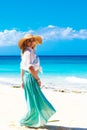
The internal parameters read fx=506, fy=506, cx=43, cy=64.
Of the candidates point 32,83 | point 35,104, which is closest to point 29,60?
point 32,83

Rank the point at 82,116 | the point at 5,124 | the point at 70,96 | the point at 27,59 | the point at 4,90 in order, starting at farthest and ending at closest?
the point at 4,90 < the point at 70,96 < the point at 82,116 < the point at 5,124 < the point at 27,59

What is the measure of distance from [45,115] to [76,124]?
0.79 m

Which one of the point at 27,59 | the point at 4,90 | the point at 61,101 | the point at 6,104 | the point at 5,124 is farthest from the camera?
the point at 4,90

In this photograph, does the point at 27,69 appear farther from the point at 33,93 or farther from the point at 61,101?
the point at 61,101

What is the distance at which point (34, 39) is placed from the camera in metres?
7.41

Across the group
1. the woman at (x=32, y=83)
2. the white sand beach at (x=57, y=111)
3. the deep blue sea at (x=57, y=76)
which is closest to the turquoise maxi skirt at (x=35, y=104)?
the woman at (x=32, y=83)

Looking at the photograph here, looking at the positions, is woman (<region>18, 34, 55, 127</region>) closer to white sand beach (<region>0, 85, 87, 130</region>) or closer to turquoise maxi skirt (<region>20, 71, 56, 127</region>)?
turquoise maxi skirt (<region>20, 71, 56, 127</region>)

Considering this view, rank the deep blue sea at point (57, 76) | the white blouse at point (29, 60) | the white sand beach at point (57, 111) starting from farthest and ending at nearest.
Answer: the deep blue sea at point (57, 76), the white sand beach at point (57, 111), the white blouse at point (29, 60)

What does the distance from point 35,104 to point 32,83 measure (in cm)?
31

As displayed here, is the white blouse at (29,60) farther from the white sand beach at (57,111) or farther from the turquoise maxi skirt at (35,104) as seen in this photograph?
the white sand beach at (57,111)

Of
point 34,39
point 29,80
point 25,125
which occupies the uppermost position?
point 34,39

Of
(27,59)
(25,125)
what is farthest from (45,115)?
(27,59)

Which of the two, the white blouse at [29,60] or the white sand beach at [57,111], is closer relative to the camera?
the white blouse at [29,60]

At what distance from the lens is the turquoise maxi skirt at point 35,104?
7371 millimetres
